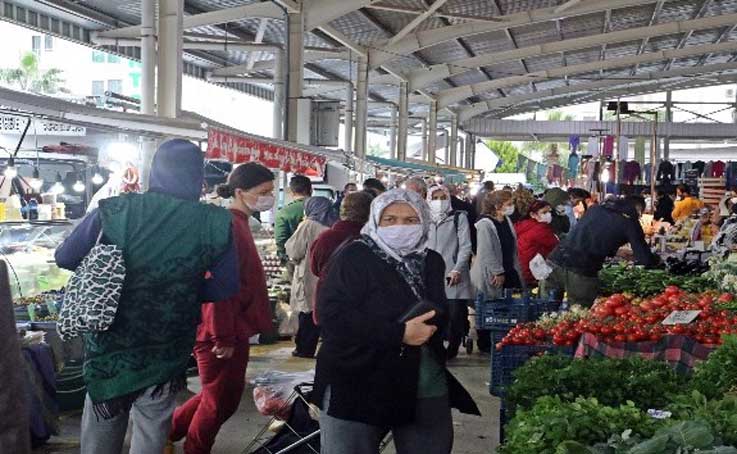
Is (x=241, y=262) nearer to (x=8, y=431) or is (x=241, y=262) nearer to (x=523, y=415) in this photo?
(x=523, y=415)

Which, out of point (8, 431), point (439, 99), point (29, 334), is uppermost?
point (439, 99)

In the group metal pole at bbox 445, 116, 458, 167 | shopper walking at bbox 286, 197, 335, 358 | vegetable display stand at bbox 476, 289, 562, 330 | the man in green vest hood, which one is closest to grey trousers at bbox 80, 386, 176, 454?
the man in green vest hood

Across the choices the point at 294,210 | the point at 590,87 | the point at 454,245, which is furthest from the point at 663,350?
the point at 590,87

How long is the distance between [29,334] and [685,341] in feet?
12.1

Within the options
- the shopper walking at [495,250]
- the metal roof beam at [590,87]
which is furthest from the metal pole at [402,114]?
the shopper walking at [495,250]

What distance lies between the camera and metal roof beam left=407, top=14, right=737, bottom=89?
903 inches

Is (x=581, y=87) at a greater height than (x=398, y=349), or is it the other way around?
(x=581, y=87)

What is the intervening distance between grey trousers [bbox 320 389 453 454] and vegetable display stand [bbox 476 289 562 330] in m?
3.29

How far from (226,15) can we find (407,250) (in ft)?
42.4

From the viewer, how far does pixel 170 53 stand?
11.6 m

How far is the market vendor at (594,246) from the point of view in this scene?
25.3 feet

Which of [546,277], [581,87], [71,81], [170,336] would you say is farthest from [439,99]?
[71,81]

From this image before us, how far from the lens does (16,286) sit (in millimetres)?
7391

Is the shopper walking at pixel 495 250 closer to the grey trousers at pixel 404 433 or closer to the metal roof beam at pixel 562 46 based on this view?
the grey trousers at pixel 404 433
